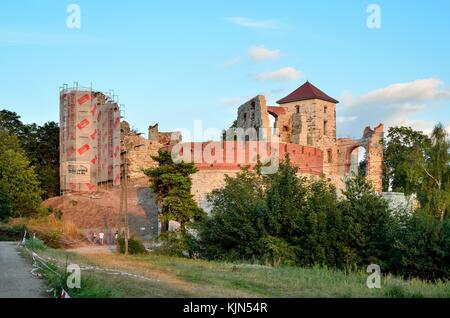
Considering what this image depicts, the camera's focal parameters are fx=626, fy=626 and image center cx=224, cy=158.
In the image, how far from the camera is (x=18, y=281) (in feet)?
40.1

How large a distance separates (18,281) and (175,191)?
20.1 metres

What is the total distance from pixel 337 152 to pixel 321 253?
1150 inches

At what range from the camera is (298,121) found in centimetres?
4959

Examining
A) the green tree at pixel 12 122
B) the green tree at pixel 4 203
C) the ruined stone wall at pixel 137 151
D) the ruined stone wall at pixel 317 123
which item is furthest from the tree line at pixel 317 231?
the green tree at pixel 12 122

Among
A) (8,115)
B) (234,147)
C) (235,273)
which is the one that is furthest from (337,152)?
(235,273)

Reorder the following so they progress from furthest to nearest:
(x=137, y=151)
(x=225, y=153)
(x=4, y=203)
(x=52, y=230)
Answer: (x=137, y=151) < (x=4, y=203) < (x=225, y=153) < (x=52, y=230)

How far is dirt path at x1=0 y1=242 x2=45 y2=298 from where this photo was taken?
10.7 meters

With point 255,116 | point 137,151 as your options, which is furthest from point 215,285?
point 137,151

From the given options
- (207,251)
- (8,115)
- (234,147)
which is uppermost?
(8,115)

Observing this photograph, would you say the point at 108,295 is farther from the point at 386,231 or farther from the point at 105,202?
the point at 105,202

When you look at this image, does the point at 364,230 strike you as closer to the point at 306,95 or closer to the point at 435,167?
the point at 435,167

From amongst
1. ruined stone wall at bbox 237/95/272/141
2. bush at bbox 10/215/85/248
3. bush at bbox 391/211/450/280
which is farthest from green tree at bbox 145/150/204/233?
ruined stone wall at bbox 237/95/272/141

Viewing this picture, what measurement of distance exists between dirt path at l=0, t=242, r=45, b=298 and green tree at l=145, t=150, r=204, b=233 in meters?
15.0

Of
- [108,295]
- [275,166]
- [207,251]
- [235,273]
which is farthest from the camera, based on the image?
[275,166]
